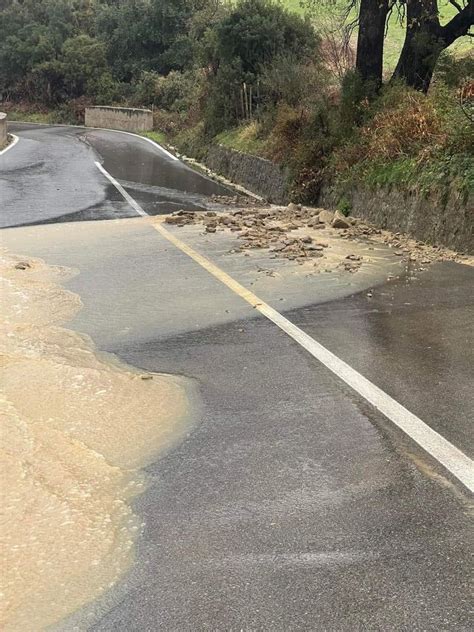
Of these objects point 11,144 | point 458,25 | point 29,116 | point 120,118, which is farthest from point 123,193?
point 29,116

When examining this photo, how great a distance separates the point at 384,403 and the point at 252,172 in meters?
17.5

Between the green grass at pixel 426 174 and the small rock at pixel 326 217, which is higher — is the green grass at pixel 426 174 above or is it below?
above

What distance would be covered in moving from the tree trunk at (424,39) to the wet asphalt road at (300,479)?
436 inches

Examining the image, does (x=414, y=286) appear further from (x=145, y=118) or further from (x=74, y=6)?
(x=74, y=6)

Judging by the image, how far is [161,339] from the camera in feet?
21.3

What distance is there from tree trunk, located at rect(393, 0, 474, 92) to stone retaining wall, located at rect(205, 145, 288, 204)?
12.9 ft

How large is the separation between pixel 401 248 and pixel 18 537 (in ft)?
27.3

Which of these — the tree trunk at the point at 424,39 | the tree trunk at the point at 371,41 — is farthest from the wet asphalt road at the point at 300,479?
the tree trunk at the point at 424,39

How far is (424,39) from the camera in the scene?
16734mm

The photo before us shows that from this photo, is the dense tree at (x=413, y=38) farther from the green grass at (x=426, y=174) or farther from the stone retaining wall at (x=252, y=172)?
the green grass at (x=426, y=174)

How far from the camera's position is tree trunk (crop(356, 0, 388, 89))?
655 inches

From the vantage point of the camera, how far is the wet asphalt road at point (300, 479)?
9.41 ft

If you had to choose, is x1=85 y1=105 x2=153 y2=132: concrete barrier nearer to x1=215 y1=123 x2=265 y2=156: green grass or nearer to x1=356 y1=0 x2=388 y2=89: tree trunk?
x1=215 y1=123 x2=265 y2=156: green grass

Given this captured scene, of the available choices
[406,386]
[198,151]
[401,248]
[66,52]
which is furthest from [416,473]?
[66,52]
